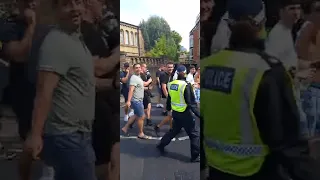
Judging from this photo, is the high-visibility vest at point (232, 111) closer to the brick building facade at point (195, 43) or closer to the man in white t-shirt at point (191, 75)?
the brick building facade at point (195, 43)

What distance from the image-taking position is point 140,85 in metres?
3.10

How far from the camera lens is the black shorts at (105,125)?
8.45ft

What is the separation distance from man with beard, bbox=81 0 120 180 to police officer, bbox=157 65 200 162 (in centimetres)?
53

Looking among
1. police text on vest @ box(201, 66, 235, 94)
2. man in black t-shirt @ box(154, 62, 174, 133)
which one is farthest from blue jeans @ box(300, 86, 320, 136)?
man in black t-shirt @ box(154, 62, 174, 133)

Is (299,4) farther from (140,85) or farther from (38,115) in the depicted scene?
(38,115)

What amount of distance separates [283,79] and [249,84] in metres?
0.21

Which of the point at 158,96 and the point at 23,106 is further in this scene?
the point at 158,96

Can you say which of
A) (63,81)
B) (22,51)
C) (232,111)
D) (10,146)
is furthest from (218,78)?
(10,146)

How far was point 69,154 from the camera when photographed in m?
2.58

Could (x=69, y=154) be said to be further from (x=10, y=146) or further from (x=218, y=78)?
(x=218, y=78)

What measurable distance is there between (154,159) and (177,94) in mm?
513

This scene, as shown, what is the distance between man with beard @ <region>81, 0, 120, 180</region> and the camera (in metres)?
2.54

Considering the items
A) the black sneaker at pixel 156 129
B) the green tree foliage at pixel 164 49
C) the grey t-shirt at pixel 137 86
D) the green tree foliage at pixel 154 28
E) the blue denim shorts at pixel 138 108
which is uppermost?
the green tree foliage at pixel 154 28

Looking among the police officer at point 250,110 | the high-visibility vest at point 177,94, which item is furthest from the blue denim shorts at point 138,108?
the police officer at point 250,110
